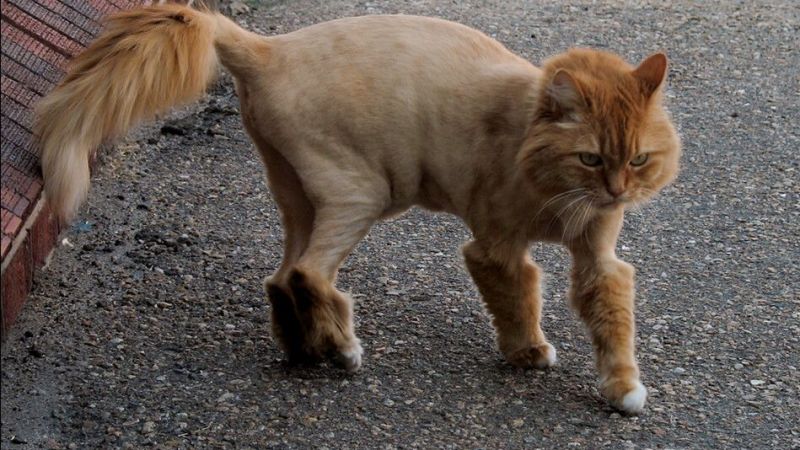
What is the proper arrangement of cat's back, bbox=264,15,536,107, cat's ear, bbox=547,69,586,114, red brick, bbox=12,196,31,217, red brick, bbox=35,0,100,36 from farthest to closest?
red brick, bbox=35,0,100,36, cat's back, bbox=264,15,536,107, cat's ear, bbox=547,69,586,114, red brick, bbox=12,196,31,217

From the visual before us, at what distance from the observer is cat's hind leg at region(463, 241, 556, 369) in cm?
434

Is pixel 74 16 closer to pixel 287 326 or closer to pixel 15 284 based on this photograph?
pixel 15 284

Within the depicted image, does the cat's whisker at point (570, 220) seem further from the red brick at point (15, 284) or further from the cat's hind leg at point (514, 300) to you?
the red brick at point (15, 284)

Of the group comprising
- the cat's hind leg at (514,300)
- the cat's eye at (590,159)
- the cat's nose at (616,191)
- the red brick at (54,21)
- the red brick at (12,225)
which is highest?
the cat's eye at (590,159)

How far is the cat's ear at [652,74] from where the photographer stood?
158 inches

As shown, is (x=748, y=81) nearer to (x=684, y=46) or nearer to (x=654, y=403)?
(x=684, y=46)

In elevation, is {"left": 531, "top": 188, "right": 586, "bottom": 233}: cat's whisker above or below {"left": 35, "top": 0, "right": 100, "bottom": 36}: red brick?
above

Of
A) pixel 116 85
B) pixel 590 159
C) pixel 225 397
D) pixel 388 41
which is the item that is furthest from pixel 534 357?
pixel 116 85

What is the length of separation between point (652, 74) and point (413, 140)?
2.69ft

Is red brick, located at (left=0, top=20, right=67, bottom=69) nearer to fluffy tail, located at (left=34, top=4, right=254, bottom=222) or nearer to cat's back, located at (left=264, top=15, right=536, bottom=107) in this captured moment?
fluffy tail, located at (left=34, top=4, right=254, bottom=222)

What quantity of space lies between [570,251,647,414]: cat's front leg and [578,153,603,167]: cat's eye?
453mm

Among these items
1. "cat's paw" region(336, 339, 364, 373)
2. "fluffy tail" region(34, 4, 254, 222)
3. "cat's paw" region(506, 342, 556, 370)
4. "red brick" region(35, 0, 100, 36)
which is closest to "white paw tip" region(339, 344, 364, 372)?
"cat's paw" region(336, 339, 364, 373)

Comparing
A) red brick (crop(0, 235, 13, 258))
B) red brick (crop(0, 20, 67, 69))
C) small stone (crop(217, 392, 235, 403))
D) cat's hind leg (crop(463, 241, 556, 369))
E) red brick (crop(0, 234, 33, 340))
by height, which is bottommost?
red brick (crop(0, 234, 33, 340))

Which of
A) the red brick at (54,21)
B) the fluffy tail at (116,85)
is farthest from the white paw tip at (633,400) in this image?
the red brick at (54,21)
